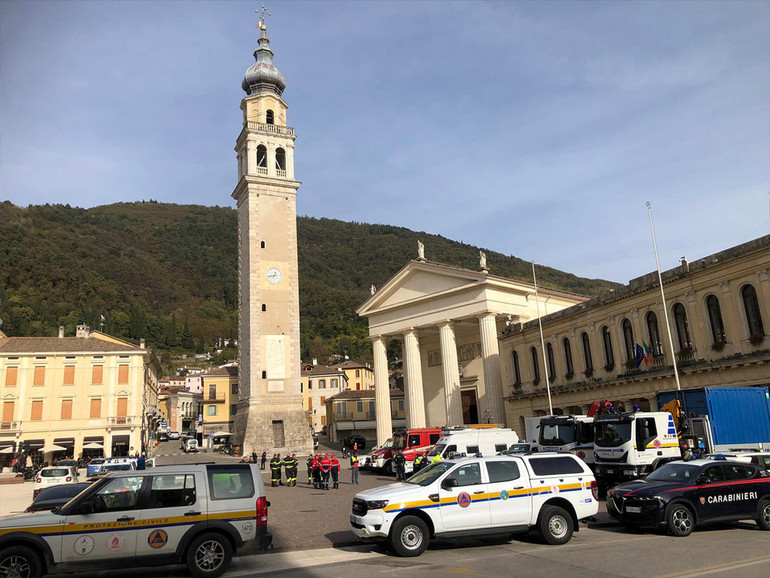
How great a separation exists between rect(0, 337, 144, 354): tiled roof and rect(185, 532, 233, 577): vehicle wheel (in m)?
47.8

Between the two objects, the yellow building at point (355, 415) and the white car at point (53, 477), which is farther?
the yellow building at point (355, 415)

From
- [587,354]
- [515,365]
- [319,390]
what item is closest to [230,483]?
[587,354]

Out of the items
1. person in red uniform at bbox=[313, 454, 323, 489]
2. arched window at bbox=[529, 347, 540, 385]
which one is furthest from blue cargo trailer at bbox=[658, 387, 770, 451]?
arched window at bbox=[529, 347, 540, 385]

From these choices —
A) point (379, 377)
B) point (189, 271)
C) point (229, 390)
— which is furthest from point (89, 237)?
point (379, 377)

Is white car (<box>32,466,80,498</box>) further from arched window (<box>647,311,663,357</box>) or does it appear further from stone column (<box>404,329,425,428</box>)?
arched window (<box>647,311,663,357</box>)

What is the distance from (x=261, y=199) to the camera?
54281 millimetres

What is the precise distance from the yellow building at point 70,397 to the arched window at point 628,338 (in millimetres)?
40772

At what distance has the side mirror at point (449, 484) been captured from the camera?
37.5 ft

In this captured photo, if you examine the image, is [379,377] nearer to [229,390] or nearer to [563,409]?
[563,409]

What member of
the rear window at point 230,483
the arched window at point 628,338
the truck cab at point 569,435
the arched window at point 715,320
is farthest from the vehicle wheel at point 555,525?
the arched window at point 628,338

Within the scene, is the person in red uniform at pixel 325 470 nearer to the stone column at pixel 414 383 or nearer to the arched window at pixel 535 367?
the arched window at pixel 535 367

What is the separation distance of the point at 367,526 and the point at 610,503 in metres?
5.87

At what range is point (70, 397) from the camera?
51188mm

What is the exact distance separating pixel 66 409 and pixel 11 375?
5.14 m
